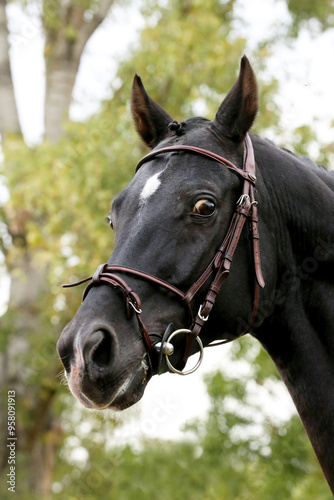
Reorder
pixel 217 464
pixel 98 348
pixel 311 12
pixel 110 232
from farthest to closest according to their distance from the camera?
pixel 311 12, pixel 217 464, pixel 110 232, pixel 98 348

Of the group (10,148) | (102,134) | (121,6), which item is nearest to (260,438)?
(102,134)

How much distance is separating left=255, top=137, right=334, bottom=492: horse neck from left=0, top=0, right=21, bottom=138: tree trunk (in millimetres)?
12463

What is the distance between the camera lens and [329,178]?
3779 mm

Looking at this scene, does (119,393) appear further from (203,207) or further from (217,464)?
(217,464)

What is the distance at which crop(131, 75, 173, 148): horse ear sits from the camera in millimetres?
3762

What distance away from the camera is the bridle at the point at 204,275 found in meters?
2.92

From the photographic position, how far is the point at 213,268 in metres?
3.15

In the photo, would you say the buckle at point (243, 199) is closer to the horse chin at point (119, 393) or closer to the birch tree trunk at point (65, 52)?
the horse chin at point (119, 393)

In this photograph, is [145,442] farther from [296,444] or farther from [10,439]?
[296,444]

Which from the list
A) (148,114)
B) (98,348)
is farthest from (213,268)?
(148,114)

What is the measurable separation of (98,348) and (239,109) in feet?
5.21

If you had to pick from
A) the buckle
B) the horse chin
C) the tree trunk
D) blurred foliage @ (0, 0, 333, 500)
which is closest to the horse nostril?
the horse chin

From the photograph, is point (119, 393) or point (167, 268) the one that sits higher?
point (167, 268)

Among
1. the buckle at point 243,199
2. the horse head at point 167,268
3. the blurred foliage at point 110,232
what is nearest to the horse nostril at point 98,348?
the horse head at point 167,268
